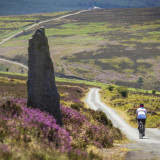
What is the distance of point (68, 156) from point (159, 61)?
193 m

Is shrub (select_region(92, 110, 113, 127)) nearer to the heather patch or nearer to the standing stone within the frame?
the heather patch

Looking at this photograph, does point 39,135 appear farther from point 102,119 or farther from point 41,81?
point 102,119

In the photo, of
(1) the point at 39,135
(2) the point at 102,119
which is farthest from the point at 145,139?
(1) the point at 39,135

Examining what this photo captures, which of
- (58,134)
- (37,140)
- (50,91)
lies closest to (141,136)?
(50,91)

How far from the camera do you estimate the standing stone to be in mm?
13639

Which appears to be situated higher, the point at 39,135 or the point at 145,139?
the point at 39,135

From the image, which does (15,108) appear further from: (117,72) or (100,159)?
(117,72)

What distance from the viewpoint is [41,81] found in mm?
13633

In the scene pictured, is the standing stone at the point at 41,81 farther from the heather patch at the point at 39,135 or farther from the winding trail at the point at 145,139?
the winding trail at the point at 145,139

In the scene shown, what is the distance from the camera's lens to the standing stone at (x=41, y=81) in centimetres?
1364

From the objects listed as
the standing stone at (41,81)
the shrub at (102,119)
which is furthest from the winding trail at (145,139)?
the standing stone at (41,81)

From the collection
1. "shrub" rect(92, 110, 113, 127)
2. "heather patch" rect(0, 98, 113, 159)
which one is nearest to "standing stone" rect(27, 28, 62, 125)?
"heather patch" rect(0, 98, 113, 159)

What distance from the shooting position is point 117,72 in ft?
594

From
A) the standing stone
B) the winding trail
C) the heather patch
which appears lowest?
the winding trail
